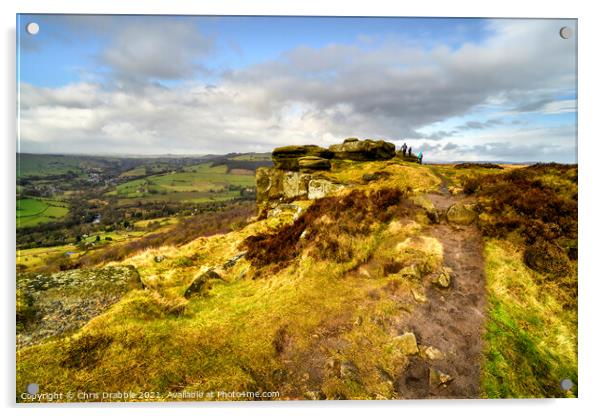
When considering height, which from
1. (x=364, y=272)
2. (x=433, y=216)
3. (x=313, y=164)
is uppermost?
(x=313, y=164)

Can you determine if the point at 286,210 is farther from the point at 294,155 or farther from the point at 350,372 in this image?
the point at 350,372

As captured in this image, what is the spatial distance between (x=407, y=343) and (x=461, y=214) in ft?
17.0

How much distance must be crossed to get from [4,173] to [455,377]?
39.4 ft

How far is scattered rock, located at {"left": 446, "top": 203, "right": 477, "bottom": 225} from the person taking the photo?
9.22 metres

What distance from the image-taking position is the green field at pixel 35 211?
24.8 feet

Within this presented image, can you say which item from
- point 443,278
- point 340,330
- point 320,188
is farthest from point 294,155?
point 340,330

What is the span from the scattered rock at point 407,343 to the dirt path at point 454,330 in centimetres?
18

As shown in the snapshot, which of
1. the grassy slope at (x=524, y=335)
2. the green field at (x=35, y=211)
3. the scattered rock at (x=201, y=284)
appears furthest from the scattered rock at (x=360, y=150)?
the green field at (x=35, y=211)

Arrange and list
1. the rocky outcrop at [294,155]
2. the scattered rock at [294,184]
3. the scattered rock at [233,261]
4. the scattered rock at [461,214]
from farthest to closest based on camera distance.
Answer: the rocky outcrop at [294,155] → the scattered rock at [294,184] → the scattered rock at [233,261] → the scattered rock at [461,214]

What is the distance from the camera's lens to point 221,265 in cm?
968

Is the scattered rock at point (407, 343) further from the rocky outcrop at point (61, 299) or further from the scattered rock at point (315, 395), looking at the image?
the rocky outcrop at point (61, 299)

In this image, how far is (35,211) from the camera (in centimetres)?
778
